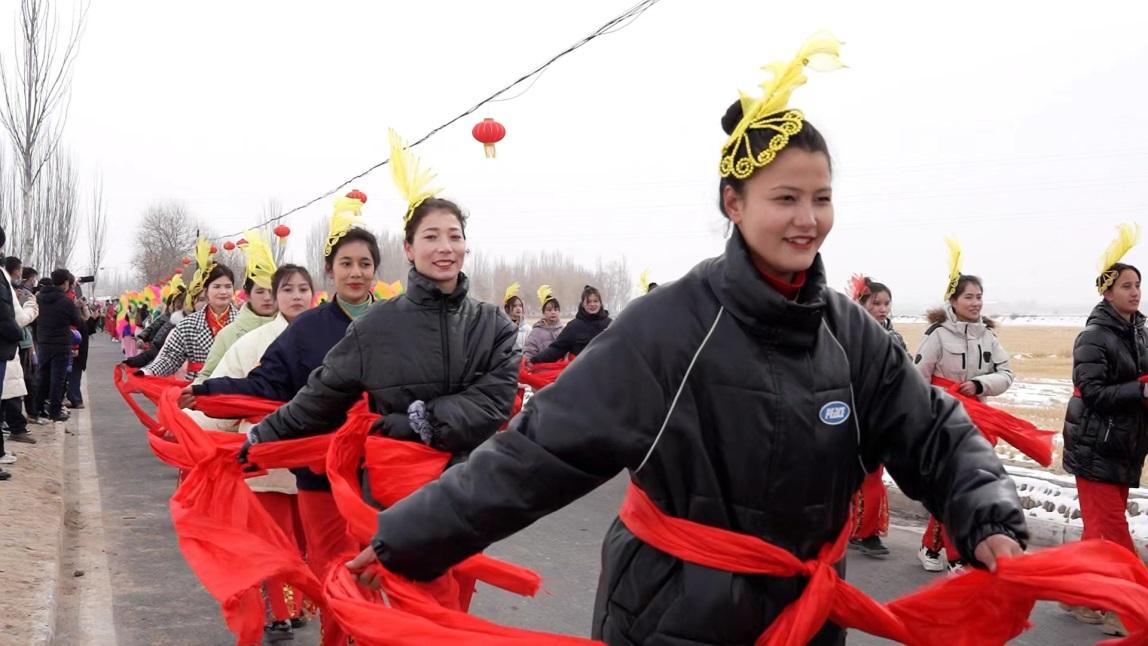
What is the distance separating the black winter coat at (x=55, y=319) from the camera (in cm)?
1340

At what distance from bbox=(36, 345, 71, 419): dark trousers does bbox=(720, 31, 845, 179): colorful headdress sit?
1345cm

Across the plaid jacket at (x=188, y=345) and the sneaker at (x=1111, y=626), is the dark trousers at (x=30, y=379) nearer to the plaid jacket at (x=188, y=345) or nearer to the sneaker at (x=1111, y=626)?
the plaid jacket at (x=188, y=345)

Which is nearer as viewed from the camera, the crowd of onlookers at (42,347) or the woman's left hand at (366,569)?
the woman's left hand at (366,569)

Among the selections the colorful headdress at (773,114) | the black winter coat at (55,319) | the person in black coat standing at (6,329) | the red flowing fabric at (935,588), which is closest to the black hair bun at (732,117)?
the colorful headdress at (773,114)

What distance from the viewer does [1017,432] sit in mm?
6113

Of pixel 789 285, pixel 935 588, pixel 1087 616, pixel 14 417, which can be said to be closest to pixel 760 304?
pixel 789 285

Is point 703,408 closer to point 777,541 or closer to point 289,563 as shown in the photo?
point 777,541

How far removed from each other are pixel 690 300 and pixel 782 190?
12.4 inches

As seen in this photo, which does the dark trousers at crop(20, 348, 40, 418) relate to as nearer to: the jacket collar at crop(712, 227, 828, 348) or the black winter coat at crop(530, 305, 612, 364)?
the black winter coat at crop(530, 305, 612, 364)

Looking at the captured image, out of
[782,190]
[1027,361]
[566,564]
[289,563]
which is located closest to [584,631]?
[566,564]

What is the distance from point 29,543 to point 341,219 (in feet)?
11.1

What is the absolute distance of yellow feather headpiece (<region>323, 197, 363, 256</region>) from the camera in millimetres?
5262

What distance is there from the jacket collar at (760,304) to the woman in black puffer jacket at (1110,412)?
4676mm

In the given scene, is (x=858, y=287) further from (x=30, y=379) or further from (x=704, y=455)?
(x=30, y=379)
